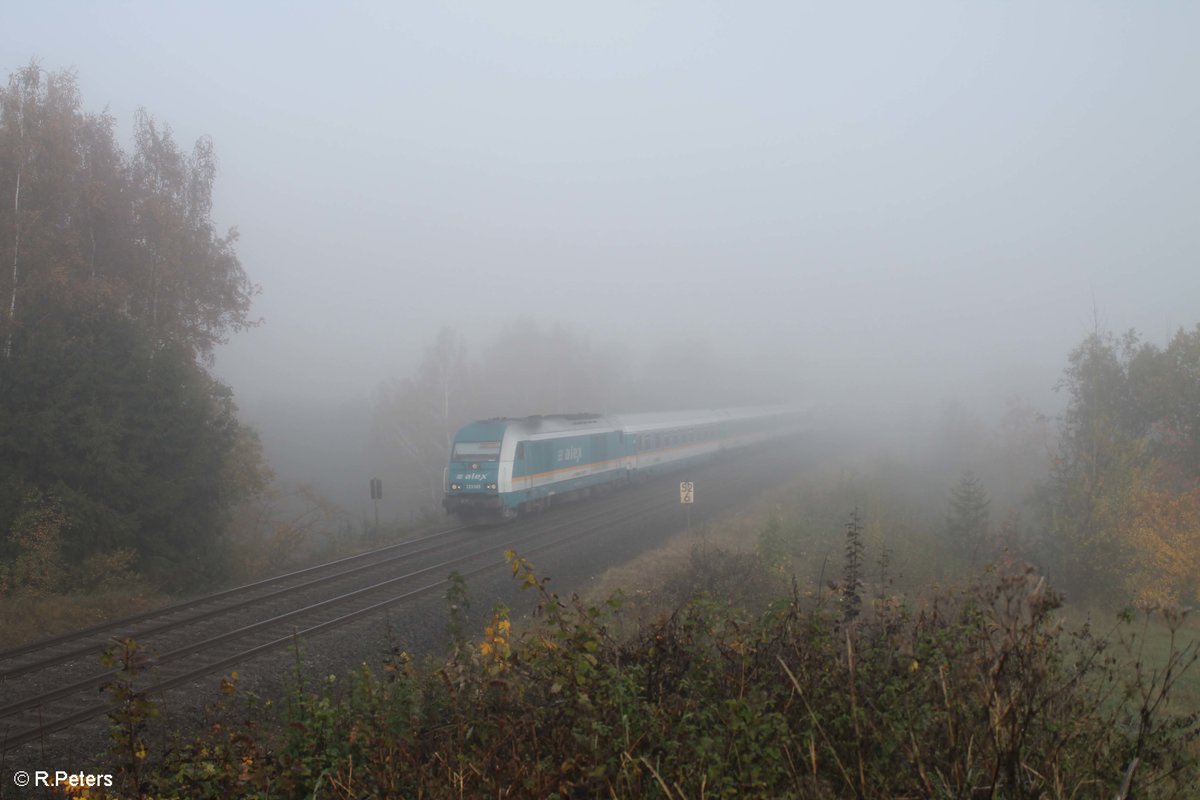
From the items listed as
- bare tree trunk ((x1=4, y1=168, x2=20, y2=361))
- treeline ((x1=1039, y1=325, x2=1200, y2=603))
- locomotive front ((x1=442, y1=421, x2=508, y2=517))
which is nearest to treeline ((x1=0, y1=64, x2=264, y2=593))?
bare tree trunk ((x1=4, y1=168, x2=20, y2=361))

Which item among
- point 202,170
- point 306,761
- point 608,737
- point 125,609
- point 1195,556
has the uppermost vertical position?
point 202,170

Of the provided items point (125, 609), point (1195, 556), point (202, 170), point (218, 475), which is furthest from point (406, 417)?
point (1195, 556)

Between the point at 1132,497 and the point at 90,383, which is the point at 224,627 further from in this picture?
Answer: the point at 1132,497

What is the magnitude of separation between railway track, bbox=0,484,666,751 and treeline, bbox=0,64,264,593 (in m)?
3.49

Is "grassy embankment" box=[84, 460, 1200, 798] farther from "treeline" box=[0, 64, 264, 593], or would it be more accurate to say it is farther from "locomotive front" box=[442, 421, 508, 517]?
"locomotive front" box=[442, 421, 508, 517]

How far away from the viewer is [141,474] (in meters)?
16.6

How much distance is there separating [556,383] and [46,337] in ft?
160

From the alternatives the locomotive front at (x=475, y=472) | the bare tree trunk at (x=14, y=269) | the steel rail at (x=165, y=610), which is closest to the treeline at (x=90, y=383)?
the bare tree trunk at (x=14, y=269)

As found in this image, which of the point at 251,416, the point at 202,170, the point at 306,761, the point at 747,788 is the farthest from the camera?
the point at 251,416

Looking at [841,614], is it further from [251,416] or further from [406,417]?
[251,416]

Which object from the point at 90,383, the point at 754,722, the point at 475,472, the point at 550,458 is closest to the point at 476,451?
the point at 475,472

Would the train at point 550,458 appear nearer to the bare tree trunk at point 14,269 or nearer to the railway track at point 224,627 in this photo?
the railway track at point 224,627

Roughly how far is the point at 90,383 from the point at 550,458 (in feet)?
42.2

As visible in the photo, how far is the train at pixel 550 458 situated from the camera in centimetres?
2161
